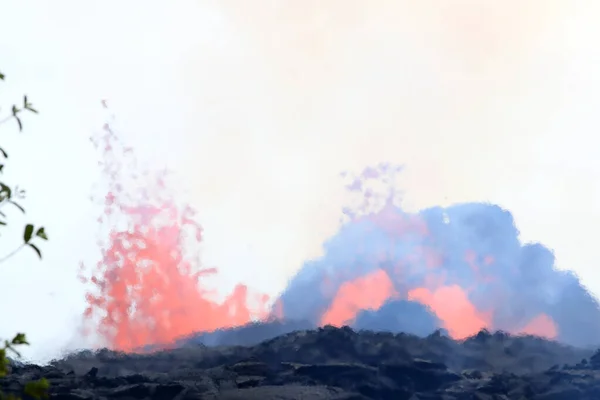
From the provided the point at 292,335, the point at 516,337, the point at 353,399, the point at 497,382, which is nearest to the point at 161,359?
the point at 292,335

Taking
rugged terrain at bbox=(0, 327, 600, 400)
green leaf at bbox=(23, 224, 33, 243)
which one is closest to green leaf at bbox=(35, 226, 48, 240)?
green leaf at bbox=(23, 224, 33, 243)

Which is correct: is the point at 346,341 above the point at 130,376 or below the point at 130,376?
above

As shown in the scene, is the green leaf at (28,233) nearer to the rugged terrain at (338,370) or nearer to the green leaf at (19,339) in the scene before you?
the green leaf at (19,339)

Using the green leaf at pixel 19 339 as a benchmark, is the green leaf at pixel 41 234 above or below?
above

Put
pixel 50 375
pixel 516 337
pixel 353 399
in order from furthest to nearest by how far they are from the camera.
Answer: pixel 516 337 < pixel 50 375 < pixel 353 399

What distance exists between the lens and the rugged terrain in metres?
71.8

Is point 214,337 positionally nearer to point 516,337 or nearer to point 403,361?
point 403,361

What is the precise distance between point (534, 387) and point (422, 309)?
26493 mm

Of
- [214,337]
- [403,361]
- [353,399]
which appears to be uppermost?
[214,337]

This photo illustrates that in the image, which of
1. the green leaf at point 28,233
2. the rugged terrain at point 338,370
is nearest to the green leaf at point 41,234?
the green leaf at point 28,233

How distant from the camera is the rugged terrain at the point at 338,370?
71.8 metres

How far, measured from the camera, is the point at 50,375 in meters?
75.6

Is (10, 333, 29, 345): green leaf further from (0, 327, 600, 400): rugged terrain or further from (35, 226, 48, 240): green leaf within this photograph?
(0, 327, 600, 400): rugged terrain

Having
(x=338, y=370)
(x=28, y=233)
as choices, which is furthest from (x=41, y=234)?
(x=338, y=370)
